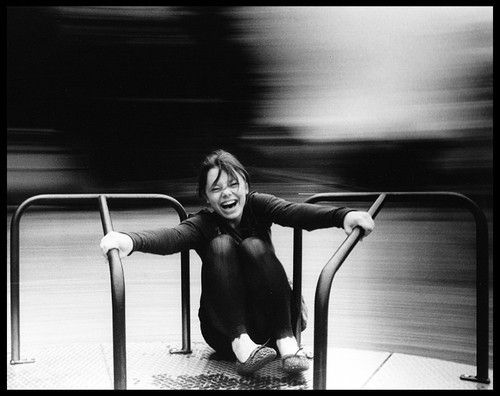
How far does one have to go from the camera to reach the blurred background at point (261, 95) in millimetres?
4824

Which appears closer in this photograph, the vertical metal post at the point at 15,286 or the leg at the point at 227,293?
the leg at the point at 227,293

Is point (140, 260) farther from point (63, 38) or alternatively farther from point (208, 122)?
point (63, 38)

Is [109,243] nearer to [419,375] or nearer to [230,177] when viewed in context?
[230,177]

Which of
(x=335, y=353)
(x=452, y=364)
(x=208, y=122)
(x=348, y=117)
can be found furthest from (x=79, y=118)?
(x=452, y=364)

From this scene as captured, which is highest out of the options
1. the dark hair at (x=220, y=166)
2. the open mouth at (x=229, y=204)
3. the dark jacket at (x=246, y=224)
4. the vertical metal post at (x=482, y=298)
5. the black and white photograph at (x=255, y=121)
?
the black and white photograph at (x=255, y=121)

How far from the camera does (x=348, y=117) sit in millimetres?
4930

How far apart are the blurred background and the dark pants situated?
3.01 metres

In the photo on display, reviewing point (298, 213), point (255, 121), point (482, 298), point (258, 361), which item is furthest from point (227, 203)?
point (255, 121)

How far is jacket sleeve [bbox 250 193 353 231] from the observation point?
6.10ft

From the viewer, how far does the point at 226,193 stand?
2.04m

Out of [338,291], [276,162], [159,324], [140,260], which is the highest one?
[276,162]

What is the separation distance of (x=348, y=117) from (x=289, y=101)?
18.7 inches

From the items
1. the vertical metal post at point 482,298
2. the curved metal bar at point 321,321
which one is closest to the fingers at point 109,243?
the curved metal bar at point 321,321

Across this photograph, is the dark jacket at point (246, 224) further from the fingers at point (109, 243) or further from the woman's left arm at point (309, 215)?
the fingers at point (109, 243)
